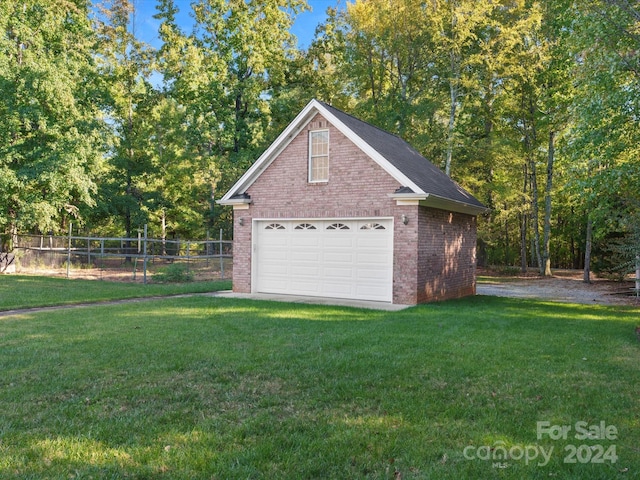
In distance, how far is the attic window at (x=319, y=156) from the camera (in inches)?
558

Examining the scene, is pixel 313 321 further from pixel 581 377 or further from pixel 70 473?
pixel 70 473

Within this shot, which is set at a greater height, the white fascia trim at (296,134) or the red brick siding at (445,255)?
the white fascia trim at (296,134)

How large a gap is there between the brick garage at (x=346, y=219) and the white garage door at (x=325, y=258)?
0.10 ft

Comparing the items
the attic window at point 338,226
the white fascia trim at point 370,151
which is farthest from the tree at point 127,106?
the white fascia trim at point 370,151

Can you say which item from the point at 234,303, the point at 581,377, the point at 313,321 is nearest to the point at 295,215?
the point at 234,303

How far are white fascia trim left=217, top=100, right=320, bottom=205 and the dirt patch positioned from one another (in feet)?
30.8

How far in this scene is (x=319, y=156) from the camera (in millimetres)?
14297

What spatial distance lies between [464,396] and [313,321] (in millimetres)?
5135

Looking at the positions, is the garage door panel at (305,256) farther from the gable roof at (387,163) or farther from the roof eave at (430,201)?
the roof eave at (430,201)

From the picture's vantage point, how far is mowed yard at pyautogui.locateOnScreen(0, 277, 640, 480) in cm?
349

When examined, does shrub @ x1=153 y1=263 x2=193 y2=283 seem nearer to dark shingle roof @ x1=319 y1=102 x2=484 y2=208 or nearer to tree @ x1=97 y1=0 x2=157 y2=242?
dark shingle roof @ x1=319 y1=102 x2=484 y2=208

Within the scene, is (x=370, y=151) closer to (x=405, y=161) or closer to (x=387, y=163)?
(x=387, y=163)

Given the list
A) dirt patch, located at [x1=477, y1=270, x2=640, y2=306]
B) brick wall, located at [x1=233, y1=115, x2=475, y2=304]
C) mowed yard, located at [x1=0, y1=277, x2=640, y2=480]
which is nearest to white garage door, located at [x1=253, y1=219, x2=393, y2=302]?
brick wall, located at [x1=233, y1=115, x2=475, y2=304]

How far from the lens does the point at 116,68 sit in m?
31.4
